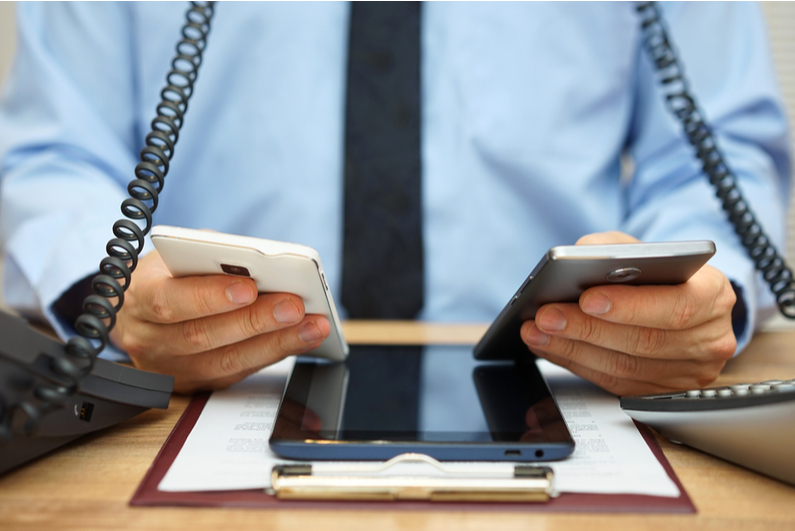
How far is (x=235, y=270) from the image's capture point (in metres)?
0.41

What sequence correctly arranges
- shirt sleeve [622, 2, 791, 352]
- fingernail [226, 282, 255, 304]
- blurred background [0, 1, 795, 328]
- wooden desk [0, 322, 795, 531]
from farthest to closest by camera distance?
1. blurred background [0, 1, 795, 328]
2. shirt sleeve [622, 2, 791, 352]
3. fingernail [226, 282, 255, 304]
4. wooden desk [0, 322, 795, 531]

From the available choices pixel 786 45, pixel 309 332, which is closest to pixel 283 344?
pixel 309 332

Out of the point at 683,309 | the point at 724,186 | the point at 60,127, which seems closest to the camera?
the point at 683,309

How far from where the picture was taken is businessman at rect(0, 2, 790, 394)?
774 millimetres

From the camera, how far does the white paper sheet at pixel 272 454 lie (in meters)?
0.34

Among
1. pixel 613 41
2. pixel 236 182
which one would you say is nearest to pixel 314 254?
pixel 236 182

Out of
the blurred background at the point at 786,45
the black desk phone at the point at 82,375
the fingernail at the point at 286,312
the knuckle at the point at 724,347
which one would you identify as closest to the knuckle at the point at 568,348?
the knuckle at the point at 724,347

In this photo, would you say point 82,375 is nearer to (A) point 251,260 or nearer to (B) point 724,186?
(A) point 251,260

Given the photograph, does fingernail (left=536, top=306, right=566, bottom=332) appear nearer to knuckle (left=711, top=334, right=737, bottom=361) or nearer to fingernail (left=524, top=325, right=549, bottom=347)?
fingernail (left=524, top=325, right=549, bottom=347)

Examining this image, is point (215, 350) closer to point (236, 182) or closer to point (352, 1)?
point (236, 182)

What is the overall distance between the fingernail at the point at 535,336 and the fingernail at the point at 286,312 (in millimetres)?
184

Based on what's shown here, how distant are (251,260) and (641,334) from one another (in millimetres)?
306

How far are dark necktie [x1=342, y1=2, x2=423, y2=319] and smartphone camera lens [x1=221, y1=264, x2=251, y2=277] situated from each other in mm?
367

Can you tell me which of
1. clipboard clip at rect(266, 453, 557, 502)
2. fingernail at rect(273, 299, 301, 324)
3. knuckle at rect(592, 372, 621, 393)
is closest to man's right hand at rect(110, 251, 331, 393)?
fingernail at rect(273, 299, 301, 324)
